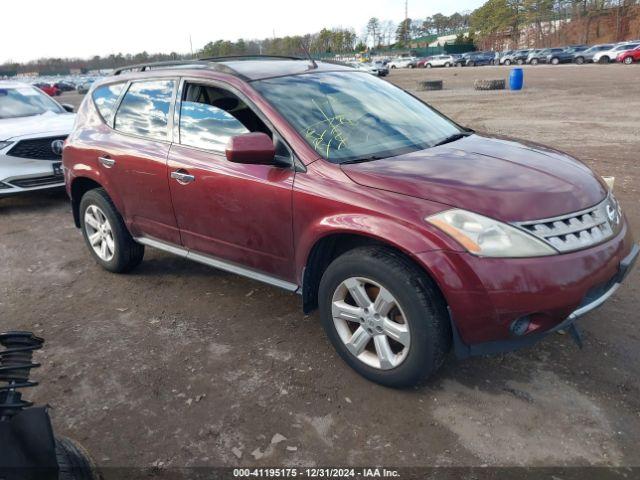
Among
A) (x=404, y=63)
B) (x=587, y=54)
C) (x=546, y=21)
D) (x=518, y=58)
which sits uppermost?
(x=546, y=21)

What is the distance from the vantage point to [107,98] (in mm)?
4652

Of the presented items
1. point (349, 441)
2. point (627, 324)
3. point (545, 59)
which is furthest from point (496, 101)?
point (545, 59)

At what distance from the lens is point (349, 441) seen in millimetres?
2623

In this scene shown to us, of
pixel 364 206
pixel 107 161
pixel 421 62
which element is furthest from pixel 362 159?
pixel 421 62

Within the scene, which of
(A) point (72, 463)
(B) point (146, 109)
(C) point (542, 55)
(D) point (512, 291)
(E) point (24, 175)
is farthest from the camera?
(C) point (542, 55)

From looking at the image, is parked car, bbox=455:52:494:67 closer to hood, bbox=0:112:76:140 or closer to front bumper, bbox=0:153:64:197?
hood, bbox=0:112:76:140

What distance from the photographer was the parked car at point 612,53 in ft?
130

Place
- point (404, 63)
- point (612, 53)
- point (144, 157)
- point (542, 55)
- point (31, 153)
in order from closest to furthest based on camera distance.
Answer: point (144, 157), point (31, 153), point (612, 53), point (542, 55), point (404, 63)

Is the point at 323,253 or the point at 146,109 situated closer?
the point at 323,253

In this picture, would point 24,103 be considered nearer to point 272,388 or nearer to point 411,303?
point 272,388

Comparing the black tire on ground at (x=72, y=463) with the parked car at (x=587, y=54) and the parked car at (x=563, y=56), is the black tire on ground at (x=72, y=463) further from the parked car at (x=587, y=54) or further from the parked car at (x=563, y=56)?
the parked car at (x=563, y=56)

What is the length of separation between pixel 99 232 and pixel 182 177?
1520 millimetres

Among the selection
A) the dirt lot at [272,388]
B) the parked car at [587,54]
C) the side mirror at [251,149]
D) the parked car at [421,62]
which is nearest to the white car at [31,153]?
the dirt lot at [272,388]

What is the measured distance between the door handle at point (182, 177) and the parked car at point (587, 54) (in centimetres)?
4810
